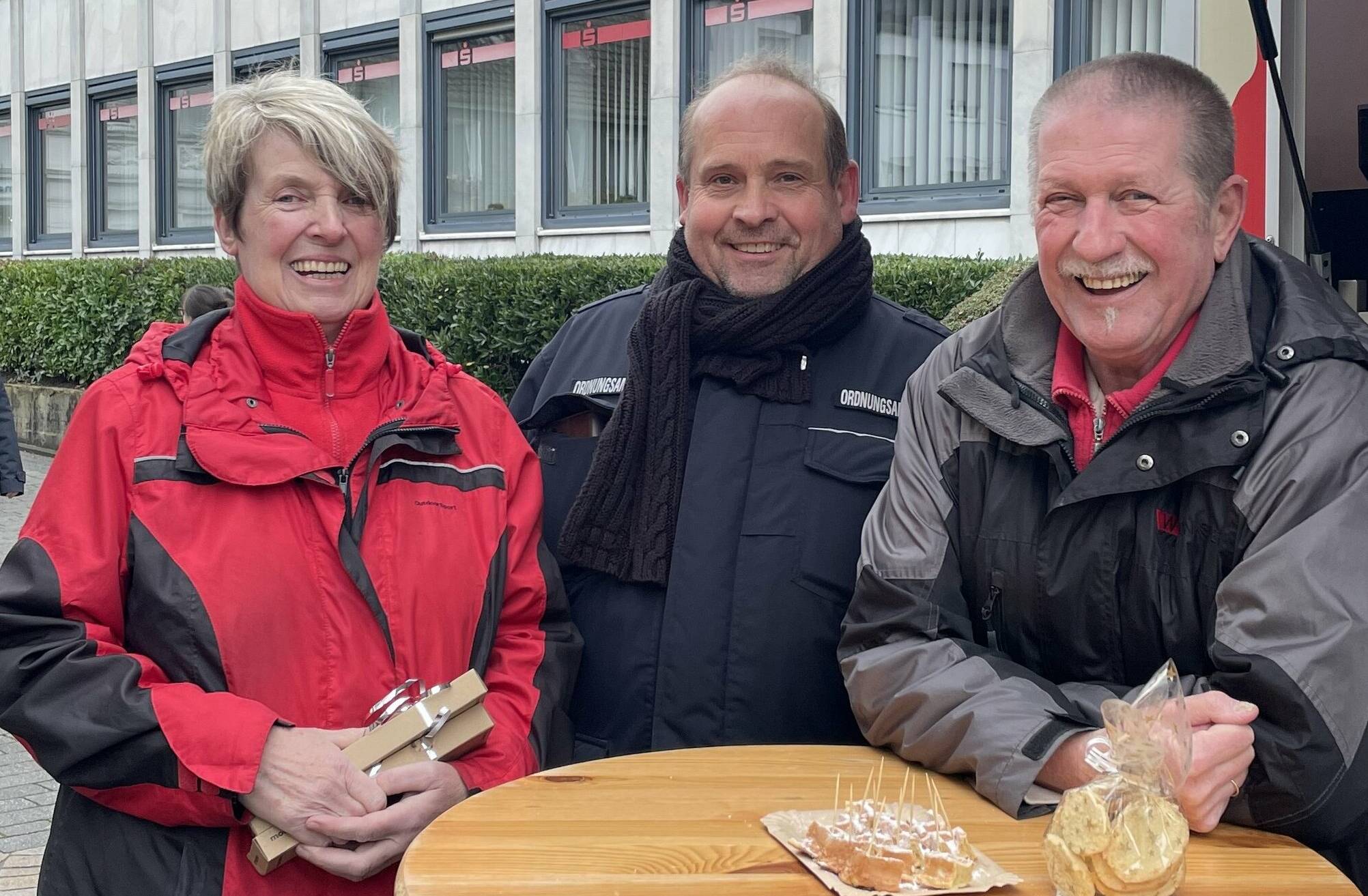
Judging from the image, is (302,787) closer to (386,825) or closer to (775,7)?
(386,825)

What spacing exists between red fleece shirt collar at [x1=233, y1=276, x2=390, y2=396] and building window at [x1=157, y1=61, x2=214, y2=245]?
18431 mm

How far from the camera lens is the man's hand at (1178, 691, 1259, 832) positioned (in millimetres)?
2215

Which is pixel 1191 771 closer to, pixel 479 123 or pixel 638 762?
pixel 638 762

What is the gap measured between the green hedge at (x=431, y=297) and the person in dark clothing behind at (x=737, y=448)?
5696 millimetres

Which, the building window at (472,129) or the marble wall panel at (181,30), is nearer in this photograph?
the building window at (472,129)

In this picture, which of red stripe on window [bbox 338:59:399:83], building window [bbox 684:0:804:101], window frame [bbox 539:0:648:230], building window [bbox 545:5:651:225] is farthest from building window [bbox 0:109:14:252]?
building window [bbox 684:0:804:101]

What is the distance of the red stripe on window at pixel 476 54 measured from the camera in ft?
52.8

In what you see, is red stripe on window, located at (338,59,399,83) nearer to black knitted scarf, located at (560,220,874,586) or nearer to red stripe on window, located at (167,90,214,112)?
red stripe on window, located at (167,90,214,112)

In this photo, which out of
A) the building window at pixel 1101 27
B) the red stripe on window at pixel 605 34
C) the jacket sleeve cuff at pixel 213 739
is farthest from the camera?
the red stripe on window at pixel 605 34

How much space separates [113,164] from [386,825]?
21654mm

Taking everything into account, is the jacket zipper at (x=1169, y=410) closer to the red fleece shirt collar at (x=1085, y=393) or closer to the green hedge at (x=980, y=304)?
the red fleece shirt collar at (x=1085, y=393)

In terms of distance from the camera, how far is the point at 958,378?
2.68m

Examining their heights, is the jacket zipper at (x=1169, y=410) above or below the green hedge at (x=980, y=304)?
below

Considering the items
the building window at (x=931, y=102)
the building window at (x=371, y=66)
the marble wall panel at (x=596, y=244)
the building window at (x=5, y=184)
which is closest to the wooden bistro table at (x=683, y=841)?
the building window at (x=931, y=102)
